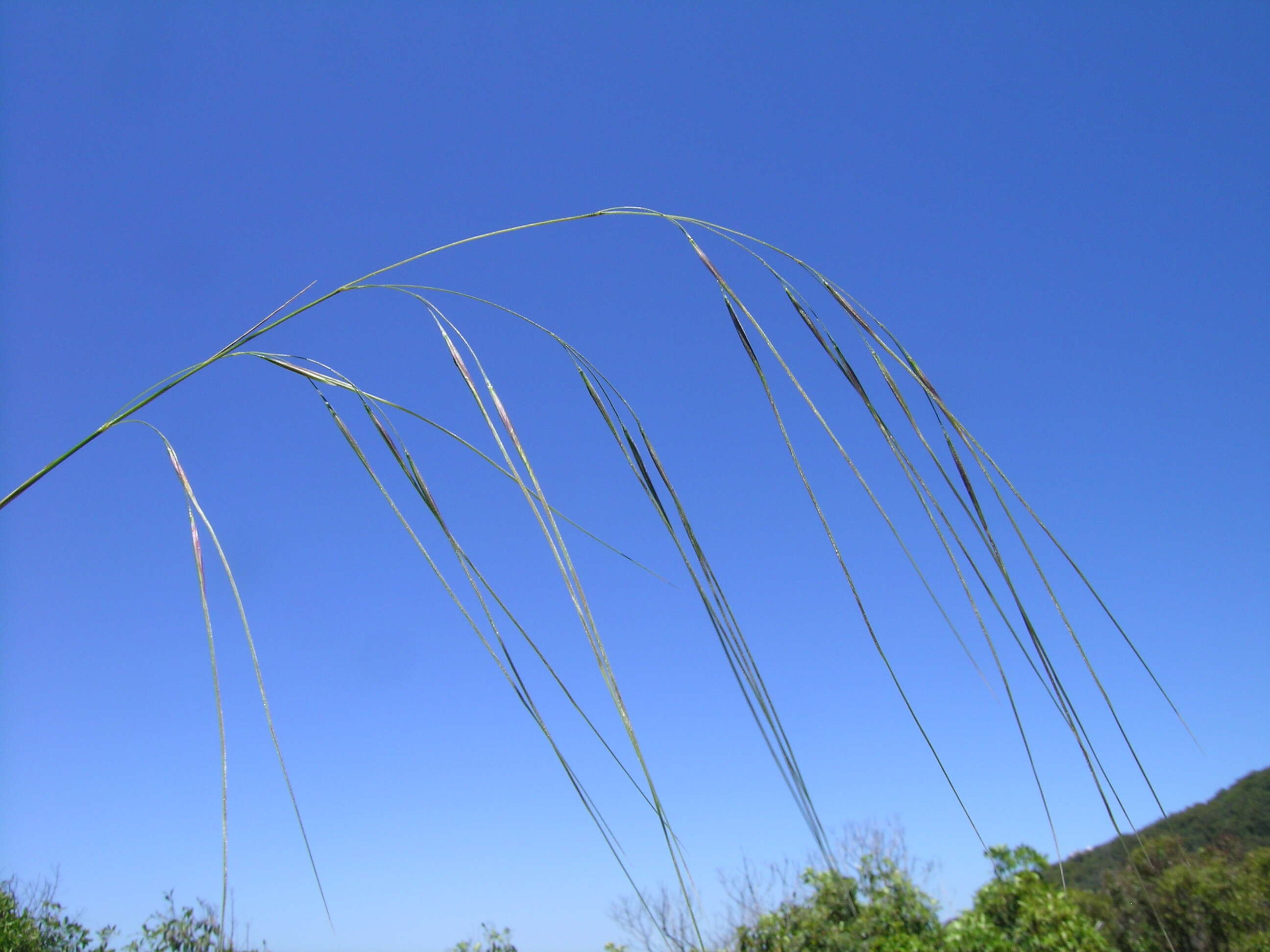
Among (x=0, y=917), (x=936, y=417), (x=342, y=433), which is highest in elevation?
(x=0, y=917)

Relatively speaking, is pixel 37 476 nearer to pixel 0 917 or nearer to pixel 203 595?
pixel 203 595

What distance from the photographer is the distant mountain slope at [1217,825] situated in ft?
67.5

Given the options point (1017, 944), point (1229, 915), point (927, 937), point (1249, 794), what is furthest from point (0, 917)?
point (1249, 794)

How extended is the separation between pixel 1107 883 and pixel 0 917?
1585 centimetres

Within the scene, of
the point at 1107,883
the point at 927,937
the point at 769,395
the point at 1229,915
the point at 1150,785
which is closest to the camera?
the point at 1150,785

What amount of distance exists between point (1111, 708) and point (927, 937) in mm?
8675

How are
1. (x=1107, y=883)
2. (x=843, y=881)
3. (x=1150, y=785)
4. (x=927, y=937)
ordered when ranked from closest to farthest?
(x=843, y=881), (x=1150, y=785), (x=927, y=937), (x=1107, y=883)

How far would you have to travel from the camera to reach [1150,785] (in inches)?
24.7

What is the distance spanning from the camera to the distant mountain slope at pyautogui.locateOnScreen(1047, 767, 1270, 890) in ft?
67.5

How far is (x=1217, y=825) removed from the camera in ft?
75.5

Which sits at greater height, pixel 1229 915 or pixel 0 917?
pixel 0 917

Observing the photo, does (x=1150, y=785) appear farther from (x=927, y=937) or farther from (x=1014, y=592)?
(x=927, y=937)

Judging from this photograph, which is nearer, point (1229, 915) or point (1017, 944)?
point (1017, 944)

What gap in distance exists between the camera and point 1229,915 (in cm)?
1108
